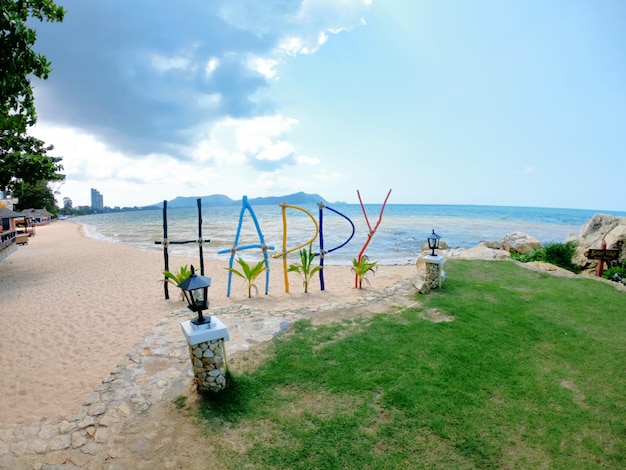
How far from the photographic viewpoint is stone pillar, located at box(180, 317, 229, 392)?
144 inches

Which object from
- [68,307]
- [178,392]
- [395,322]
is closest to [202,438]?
[178,392]

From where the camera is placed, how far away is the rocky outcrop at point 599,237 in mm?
10227

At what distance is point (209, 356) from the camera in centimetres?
372

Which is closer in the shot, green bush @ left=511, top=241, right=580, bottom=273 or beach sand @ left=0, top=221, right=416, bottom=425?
beach sand @ left=0, top=221, right=416, bottom=425

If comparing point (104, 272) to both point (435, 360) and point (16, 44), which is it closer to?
point (16, 44)

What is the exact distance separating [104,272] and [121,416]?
10187mm

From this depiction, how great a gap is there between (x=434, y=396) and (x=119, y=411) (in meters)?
3.34

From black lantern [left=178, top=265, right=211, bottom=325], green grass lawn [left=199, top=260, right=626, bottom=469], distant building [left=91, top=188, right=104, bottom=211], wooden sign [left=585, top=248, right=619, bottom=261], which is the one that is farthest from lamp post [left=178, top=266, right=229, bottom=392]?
distant building [left=91, top=188, right=104, bottom=211]

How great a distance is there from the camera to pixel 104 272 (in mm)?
12148

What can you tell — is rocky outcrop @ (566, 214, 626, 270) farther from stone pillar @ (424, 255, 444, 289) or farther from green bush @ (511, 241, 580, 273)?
stone pillar @ (424, 255, 444, 289)

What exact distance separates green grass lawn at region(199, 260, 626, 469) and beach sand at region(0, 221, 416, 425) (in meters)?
2.31

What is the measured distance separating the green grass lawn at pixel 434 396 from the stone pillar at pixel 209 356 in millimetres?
165

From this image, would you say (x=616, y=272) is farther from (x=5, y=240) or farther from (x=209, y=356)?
(x=5, y=240)

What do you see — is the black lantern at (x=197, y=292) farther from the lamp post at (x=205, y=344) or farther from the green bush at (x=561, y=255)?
the green bush at (x=561, y=255)
